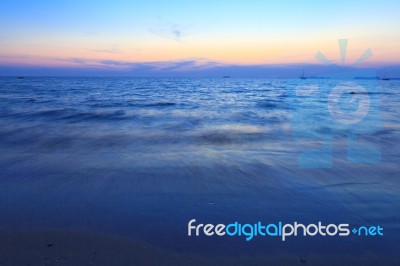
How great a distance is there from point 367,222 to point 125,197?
12.5 feet

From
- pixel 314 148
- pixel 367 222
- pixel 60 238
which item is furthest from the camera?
pixel 314 148

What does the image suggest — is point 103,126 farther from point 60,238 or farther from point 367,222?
point 367,222

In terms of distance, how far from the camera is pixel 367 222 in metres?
4.02

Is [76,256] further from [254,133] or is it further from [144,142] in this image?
Result: [254,133]

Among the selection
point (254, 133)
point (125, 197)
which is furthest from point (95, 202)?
point (254, 133)

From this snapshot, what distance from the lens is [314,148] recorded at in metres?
9.04

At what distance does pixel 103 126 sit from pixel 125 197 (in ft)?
30.5

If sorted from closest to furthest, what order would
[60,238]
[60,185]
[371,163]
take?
[60,238] → [60,185] → [371,163]

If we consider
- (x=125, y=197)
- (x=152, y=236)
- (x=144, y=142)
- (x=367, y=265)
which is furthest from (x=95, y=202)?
(x=144, y=142)

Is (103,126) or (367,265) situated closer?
(367,265)

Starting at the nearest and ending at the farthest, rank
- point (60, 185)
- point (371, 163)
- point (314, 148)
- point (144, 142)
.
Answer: point (60, 185) < point (371, 163) < point (314, 148) < point (144, 142)

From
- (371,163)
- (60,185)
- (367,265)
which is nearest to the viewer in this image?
(367,265)

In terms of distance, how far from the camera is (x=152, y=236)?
3.60 m

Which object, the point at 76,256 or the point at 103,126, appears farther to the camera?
the point at 103,126
